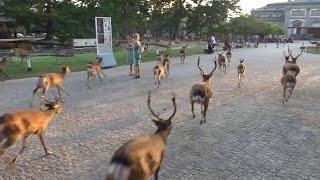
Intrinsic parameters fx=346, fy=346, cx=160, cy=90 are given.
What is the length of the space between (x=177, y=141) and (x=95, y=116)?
3.07 m

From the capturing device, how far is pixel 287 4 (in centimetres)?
11325

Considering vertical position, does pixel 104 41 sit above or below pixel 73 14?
below

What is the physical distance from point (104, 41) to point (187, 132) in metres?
13.5

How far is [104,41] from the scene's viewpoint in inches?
822

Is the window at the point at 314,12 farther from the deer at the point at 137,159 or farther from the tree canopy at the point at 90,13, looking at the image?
the deer at the point at 137,159

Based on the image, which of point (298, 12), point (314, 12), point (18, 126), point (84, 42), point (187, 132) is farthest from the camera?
point (298, 12)

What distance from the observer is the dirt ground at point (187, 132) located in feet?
21.4

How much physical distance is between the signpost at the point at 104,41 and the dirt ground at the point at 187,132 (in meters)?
5.87

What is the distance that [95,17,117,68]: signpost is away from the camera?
20531 millimetres

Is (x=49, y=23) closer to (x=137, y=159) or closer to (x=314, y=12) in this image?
(x=137, y=159)

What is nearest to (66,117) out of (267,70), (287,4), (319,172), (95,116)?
(95,116)

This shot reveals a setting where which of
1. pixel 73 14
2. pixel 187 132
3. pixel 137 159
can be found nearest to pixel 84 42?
pixel 73 14

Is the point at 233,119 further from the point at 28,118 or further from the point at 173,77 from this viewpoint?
the point at 173,77

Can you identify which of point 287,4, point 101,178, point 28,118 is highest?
point 287,4
